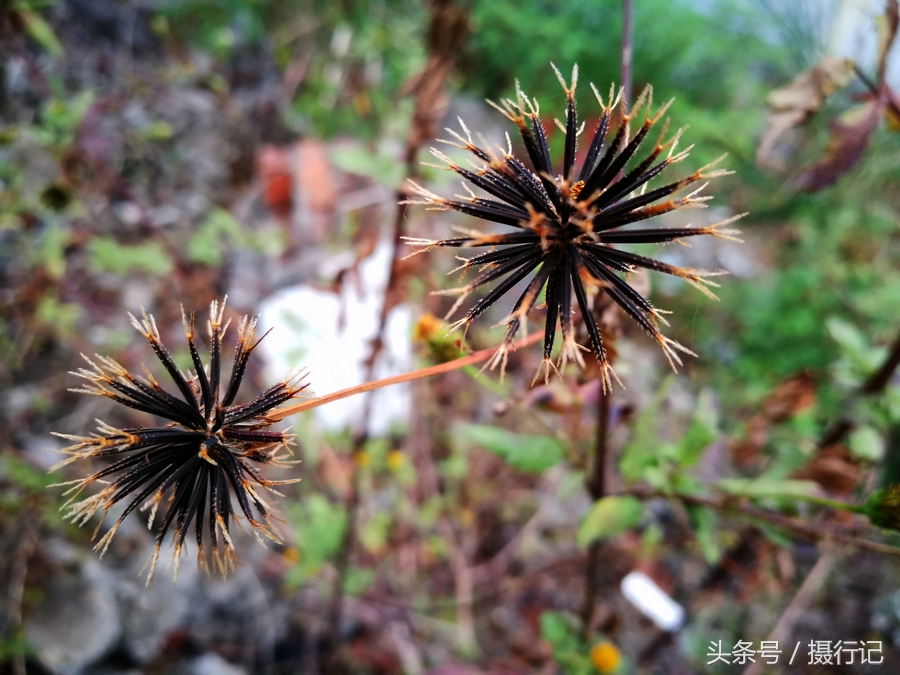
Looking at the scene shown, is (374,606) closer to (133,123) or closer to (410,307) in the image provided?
(410,307)

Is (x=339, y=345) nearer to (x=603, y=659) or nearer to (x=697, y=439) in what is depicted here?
(x=603, y=659)

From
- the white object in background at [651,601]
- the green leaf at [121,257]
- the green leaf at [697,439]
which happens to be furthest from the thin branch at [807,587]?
the green leaf at [121,257]

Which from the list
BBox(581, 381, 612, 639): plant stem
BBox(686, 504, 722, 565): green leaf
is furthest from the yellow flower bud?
BBox(686, 504, 722, 565): green leaf

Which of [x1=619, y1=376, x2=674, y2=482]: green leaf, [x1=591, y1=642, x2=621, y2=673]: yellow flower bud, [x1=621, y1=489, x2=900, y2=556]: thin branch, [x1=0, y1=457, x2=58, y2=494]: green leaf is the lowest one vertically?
[x1=591, y1=642, x2=621, y2=673]: yellow flower bud

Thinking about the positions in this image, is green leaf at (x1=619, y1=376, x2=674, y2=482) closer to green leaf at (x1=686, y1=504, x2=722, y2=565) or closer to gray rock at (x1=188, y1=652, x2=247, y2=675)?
green leaf at (x1=686, y1=504, x2=722, y2=565)

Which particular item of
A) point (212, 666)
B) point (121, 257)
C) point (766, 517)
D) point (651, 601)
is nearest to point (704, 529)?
point (766, 517)

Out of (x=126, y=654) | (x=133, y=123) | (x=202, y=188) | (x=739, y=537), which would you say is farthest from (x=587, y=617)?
(x=133, y=123)

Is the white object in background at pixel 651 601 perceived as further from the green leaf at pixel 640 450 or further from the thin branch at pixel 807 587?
the green leaf at pixel 640 450
